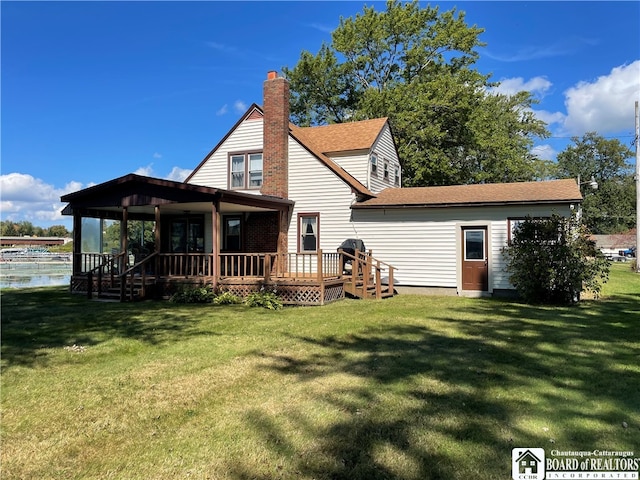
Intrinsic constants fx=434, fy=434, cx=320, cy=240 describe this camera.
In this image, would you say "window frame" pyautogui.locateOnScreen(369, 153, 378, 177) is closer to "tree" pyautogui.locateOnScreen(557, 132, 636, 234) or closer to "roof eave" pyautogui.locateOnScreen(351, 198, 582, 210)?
"roof eave" pyautogui.locateOnScreen(351, 198, 582, 210)

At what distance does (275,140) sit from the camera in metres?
16.6

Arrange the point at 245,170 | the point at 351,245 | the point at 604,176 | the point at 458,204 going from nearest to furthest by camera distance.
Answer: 1. the point at 458,204
2. the point at 351,245
3. the point at 245,170
4. the point at 604,176

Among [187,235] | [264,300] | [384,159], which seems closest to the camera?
[264,300]

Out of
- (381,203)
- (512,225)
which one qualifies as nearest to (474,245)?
(512,225)

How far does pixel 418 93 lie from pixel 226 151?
49.0 ft

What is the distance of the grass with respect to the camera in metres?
3.29

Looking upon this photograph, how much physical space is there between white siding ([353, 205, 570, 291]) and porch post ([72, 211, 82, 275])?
32.7ft

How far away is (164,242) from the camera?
18.5 m

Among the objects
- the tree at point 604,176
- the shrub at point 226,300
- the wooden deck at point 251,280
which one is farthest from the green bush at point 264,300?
the tree at point 604,176

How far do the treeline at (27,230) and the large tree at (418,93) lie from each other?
10010 centimetres

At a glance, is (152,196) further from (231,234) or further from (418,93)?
(418,93)

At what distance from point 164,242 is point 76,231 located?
363 centimetres

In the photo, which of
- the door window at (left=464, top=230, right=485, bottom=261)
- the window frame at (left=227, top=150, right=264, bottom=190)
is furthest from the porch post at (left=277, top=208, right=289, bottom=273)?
the door window at (left=464, top=230, right=485, bottom=261)

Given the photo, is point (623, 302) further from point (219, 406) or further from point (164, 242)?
point (164, 242)
